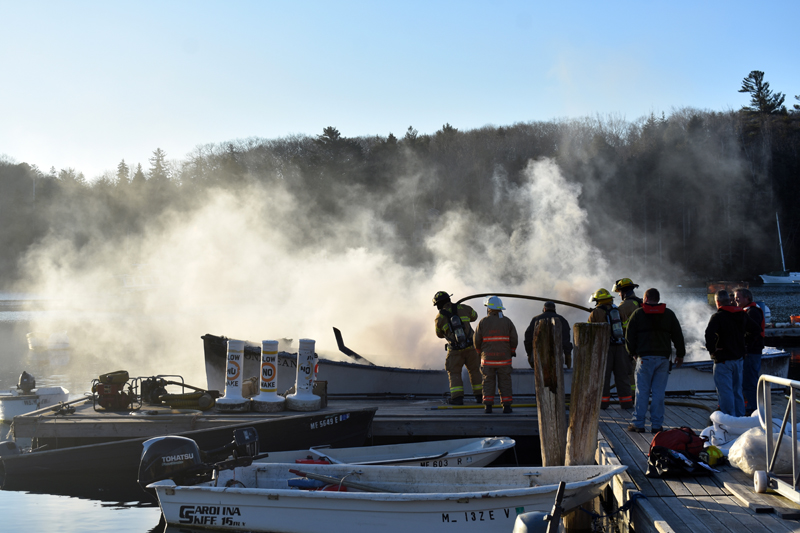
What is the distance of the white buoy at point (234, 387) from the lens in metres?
9.90

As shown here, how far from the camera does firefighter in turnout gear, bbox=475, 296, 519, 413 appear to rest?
9.48m

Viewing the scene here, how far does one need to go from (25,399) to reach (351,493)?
10416mm

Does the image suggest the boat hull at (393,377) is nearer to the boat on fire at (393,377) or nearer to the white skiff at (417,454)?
the boat on fire at (393,377)

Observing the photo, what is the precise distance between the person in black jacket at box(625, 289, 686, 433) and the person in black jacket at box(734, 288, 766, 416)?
127cm

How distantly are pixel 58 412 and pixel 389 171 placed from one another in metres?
59.5

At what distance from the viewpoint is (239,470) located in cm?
719

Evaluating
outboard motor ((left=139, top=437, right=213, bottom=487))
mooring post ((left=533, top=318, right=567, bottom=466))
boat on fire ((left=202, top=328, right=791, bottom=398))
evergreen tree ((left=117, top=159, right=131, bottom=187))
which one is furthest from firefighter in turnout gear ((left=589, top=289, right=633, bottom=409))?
evergreen tree ((left=117, top=159, right=131, bottom=187))

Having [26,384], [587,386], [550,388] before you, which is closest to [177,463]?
[550,388]

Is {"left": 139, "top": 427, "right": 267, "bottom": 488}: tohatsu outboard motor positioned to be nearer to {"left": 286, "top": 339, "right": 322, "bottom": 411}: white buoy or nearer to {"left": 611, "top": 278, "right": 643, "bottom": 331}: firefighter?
{"left": 286, "top": 339, "right": 322, "bottom": 411}: white buoy

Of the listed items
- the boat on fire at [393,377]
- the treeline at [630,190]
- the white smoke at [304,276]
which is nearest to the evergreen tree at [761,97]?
the treeline at [630,190]

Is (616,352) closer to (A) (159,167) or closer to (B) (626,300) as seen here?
(B) (626,300)

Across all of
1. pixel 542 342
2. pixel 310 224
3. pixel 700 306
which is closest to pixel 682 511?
pixel 542 342

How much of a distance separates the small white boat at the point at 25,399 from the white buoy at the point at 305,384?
22.2 feet

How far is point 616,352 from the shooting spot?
9500 mm
